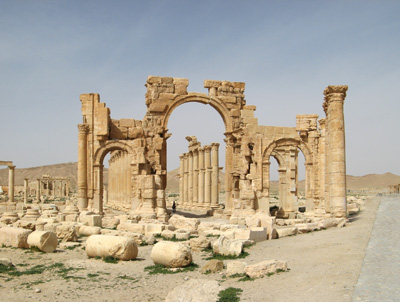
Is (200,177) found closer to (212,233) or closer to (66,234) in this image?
(212,233)

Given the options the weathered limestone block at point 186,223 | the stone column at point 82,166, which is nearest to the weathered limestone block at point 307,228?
the weathered limestone block at point 186,223

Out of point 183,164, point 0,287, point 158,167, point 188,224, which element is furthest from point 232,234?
point 183,164

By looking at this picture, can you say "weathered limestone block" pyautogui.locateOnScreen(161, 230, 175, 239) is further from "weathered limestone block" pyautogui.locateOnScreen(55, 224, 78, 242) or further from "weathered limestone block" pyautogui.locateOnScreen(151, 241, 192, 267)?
"weathered limestone block" pyautogui.locateOnScreen(151, 241, 192, 267)

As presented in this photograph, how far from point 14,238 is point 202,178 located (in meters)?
19.8

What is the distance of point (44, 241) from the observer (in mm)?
→ 11789

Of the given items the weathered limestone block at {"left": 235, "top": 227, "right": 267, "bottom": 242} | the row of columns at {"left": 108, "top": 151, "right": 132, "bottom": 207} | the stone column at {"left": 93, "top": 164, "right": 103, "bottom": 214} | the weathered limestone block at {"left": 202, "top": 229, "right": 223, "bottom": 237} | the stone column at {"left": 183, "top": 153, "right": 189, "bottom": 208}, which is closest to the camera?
the weathered limestone block at {"left": 235, "top": 227, "right": 267, "bottom": 242}

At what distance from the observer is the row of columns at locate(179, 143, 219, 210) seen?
30266 mm

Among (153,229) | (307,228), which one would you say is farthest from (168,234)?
(307,228)

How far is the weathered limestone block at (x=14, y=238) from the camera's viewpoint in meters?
12.3

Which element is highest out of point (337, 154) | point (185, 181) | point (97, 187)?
point (337, 154)

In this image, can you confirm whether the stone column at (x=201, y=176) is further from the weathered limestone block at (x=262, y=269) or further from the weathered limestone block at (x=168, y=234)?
the weathered limestone block at (x=262, y=269)

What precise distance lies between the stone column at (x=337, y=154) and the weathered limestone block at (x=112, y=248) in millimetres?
8490

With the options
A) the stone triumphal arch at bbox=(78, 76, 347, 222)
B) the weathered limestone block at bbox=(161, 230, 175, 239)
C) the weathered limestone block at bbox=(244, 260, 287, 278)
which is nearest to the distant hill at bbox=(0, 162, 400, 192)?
the stone triumphal arch at bbox=(78, 76, 347, 222)

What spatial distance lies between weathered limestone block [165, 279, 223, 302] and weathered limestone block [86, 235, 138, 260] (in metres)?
3.66
